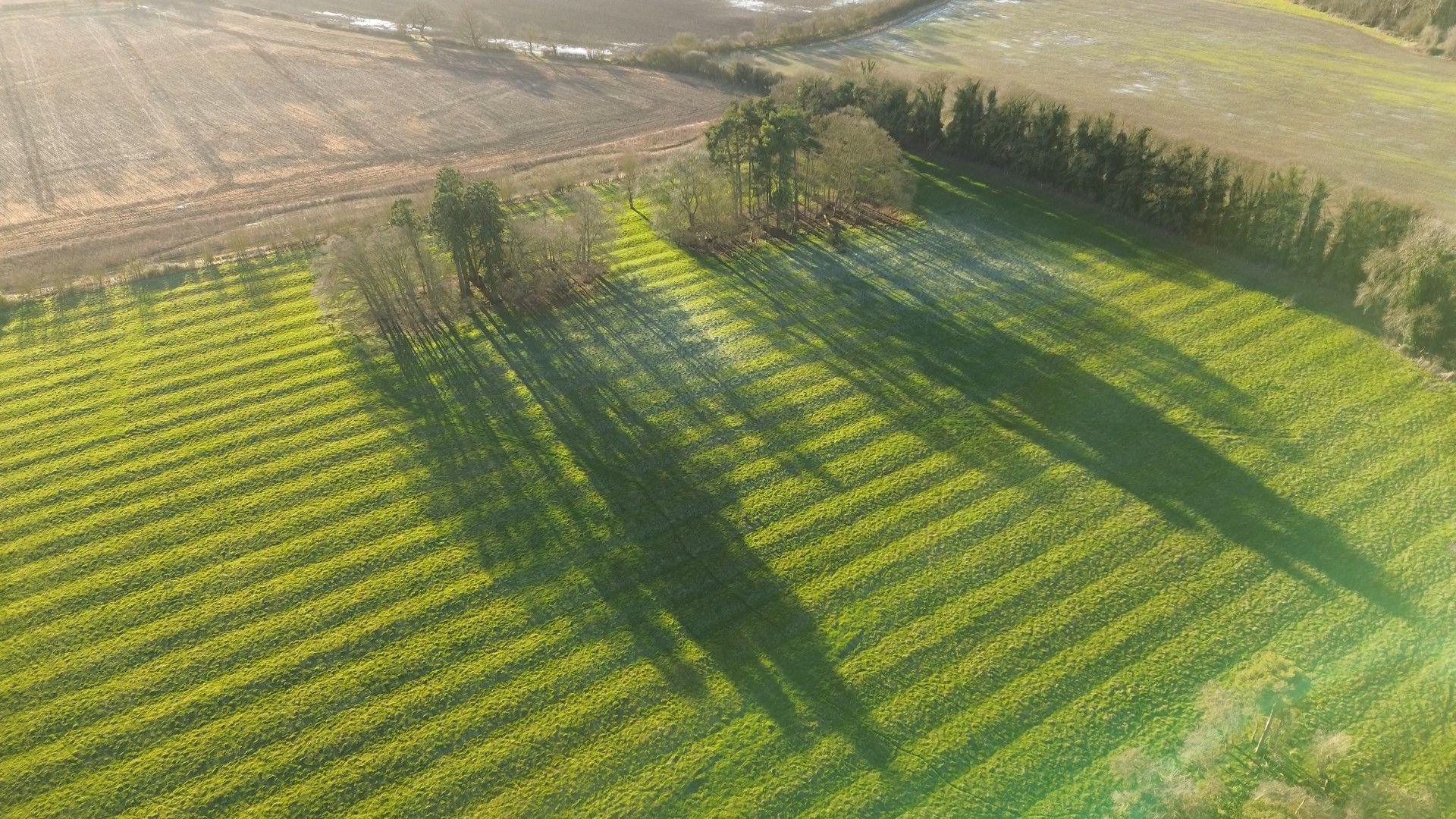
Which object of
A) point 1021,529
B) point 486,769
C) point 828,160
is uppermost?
point 828,160

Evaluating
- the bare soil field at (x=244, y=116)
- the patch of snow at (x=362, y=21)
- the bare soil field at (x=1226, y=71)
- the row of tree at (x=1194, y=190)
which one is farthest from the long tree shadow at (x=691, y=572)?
the patch of snow at (x=362, y=21)

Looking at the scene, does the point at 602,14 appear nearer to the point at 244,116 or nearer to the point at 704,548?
the point at 244,116

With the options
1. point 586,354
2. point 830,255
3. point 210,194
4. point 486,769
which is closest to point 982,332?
point 830,255

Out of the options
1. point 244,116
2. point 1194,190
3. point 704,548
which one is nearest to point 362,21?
point 244,116

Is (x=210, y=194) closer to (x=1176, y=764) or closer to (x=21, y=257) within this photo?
(x=21, y=257)

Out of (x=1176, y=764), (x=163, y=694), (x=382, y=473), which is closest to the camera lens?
(x=1176, y=764)

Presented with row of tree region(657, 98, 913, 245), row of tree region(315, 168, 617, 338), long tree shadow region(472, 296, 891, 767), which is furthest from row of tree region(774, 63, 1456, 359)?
long tree shadow region(472, 296, 891, 767)
